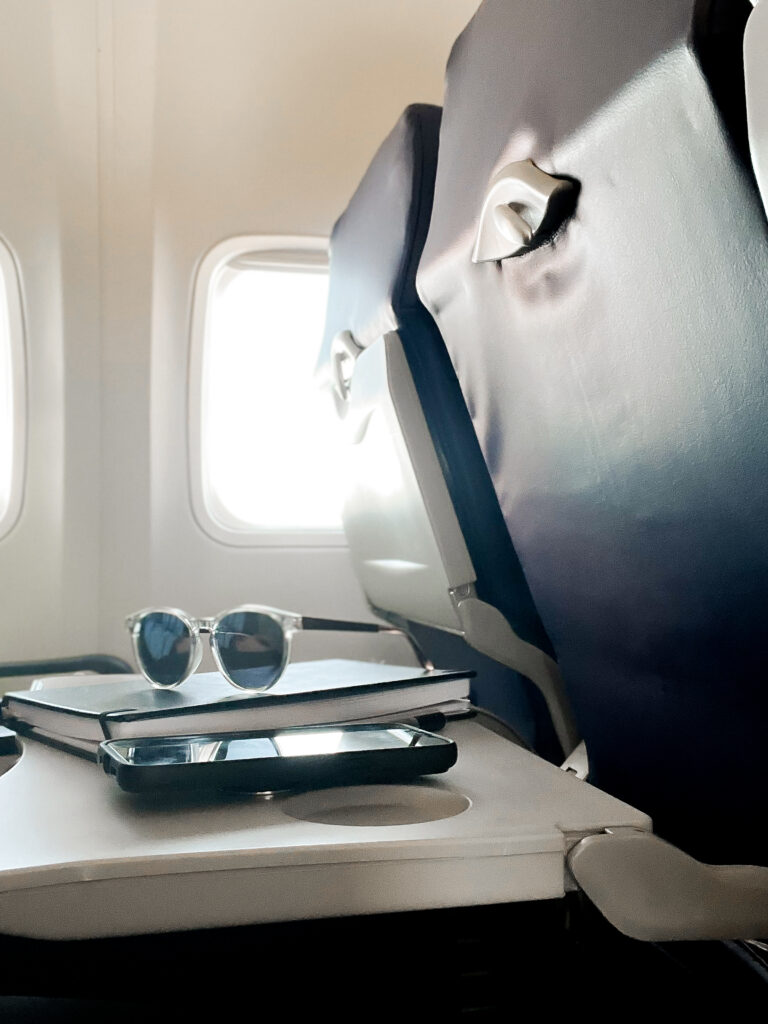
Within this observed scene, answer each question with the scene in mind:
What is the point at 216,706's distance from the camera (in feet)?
2.76

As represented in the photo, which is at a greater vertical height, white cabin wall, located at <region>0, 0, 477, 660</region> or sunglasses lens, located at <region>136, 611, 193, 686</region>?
white cabin wall, located at <region>0, 0, 477, 660</region>

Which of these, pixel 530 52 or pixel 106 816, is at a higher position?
pixel 530 52

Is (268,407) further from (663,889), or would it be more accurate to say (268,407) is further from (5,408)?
(663,889)

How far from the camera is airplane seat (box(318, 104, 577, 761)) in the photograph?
114cm

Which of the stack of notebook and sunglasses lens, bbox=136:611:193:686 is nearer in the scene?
the stack of notebook

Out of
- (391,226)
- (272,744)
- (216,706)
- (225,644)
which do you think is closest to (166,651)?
(225,644)

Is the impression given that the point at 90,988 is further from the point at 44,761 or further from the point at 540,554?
the point at 540,554

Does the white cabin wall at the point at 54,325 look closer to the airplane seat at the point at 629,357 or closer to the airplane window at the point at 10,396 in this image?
the airplane window at the point at 10,396

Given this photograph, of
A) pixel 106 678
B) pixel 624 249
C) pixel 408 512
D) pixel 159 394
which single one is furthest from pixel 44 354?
pixel 624 249

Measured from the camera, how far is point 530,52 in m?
0.76

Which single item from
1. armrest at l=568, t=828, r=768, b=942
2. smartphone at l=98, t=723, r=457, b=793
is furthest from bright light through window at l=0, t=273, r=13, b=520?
armrest at l=568, t=828, r=768, b=942

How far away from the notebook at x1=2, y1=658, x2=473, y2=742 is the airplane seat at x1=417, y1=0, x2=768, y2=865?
0.18 metres

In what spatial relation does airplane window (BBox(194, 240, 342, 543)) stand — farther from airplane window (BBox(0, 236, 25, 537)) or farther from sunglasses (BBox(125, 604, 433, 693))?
sunglasses (BBox(125, 604, 433, 693))

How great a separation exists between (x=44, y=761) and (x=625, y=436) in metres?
0.60
